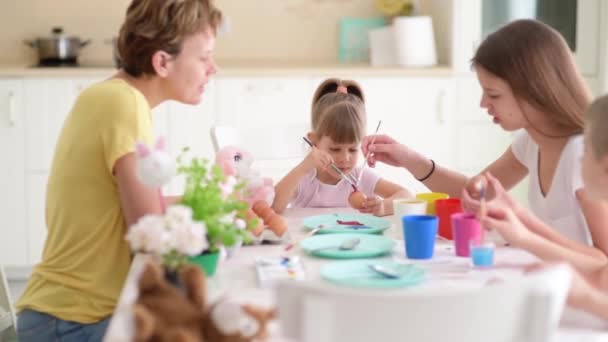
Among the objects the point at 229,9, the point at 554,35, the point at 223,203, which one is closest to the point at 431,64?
the point at 229,9

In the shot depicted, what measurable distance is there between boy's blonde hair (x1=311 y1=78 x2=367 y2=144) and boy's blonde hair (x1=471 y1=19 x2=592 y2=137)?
63 cm

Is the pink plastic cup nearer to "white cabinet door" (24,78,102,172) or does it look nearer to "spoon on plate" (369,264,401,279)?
"spoon on plate" (369,264,401,279)

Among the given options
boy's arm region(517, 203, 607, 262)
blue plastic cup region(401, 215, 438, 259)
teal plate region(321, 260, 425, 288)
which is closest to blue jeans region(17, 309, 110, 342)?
teal plate region(321, 260, 425, 288)

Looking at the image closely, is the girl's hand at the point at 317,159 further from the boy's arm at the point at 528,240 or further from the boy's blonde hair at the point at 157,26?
the boy's arm at the point at 528,240

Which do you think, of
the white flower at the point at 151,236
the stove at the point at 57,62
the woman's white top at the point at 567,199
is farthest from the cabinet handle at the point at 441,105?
the white flower at the point at 151,236

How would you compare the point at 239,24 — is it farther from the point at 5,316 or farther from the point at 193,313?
the point at 193,313

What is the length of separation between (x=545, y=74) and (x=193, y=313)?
106 cm

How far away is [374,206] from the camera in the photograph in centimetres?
223

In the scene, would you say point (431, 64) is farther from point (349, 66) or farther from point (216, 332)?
point (216, 332)

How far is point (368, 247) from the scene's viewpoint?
1.85 m

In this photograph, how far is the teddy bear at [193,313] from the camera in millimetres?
1240

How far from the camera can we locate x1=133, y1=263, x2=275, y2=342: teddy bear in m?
1.24

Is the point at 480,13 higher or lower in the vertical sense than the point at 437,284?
higher

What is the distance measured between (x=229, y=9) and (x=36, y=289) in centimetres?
310
